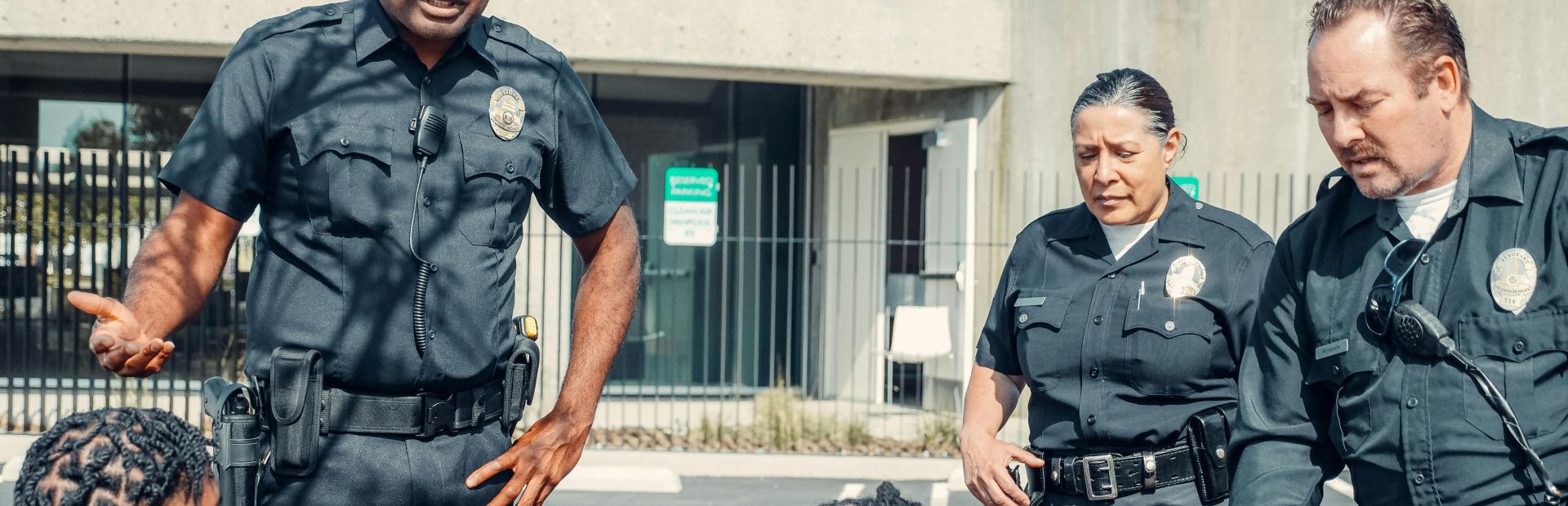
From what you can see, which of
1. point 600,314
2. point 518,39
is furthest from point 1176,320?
point 518,39

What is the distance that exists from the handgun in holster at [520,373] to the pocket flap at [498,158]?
28 centimetres

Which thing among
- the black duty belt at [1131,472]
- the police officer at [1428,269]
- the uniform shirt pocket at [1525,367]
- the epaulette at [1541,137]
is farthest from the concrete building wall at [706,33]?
the uniform shirt pocket at [1525,367]

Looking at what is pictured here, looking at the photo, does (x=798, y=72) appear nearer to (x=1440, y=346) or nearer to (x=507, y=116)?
(x=507, y=116)

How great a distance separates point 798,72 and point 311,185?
24.9ft

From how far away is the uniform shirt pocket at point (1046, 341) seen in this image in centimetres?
302

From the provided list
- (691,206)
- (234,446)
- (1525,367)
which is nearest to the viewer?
(1525,367)

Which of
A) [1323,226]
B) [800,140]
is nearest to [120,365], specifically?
[1323,226]

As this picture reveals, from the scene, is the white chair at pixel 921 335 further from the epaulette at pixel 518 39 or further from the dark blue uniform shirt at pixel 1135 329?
the epaulette at pixel 518 39

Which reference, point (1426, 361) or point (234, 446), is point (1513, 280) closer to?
point (1426, 361)

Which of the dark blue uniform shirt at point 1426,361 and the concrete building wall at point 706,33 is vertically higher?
the concrete building wall at point 706,33

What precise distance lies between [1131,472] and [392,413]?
150 cm

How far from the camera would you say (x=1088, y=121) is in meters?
3.05

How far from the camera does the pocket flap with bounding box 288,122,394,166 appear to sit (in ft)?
8.11

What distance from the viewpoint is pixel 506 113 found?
8.72 ft
